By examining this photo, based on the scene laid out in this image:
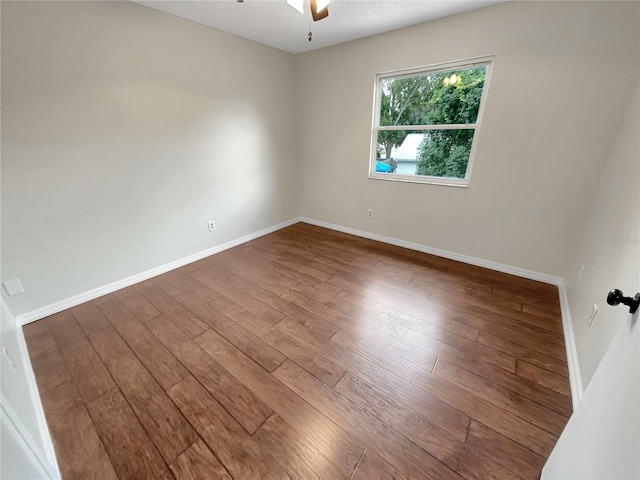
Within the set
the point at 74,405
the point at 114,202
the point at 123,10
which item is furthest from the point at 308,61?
the point at 74,405

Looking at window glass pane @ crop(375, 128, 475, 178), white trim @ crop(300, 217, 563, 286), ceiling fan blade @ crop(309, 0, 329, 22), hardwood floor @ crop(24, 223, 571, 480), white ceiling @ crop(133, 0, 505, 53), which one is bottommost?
hardwood floor @ crop(24, 223, 571, 480)

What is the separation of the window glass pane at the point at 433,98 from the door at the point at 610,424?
7.86ft

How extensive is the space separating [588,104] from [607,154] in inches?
16.1

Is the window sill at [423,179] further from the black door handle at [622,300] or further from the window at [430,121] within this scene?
the black door handle at [622,300]

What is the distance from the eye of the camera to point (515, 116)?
2.23 m

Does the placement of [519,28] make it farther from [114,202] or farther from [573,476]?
[114,202]

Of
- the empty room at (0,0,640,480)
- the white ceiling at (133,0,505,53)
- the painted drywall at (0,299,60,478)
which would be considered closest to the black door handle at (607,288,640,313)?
the empty room at (0,0,640,480)

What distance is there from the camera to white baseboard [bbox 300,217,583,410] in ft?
4.76

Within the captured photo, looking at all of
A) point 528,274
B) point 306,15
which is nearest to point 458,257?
point 528,274

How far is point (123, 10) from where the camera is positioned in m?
2.01

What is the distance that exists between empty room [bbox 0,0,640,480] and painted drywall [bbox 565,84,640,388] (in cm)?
3

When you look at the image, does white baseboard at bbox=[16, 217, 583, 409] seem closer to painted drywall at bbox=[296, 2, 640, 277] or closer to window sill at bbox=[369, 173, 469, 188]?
painted drywall at bbox=[296, 2, 640, 277]

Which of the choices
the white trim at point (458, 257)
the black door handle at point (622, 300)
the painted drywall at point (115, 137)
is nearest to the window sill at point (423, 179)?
the white trim at point (458, 257)

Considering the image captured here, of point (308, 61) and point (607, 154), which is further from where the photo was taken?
point (308, 61)
